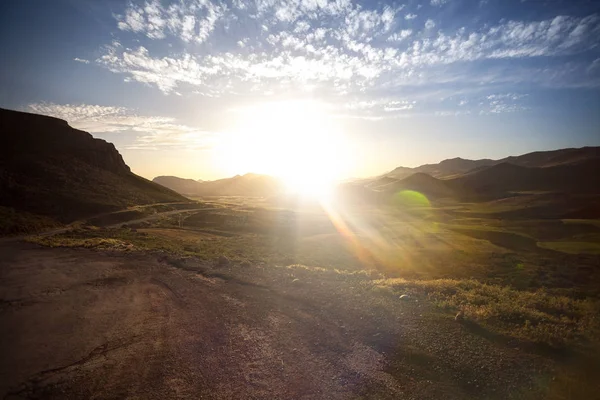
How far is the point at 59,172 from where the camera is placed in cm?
7181

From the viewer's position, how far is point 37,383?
346 inches

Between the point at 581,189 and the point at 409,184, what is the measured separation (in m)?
76.4

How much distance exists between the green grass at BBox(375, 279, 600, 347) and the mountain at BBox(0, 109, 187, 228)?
5851 centimetres

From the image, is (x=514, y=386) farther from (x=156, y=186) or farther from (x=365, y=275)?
(x=156, y=186)

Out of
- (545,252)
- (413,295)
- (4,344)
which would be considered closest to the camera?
(4,344)

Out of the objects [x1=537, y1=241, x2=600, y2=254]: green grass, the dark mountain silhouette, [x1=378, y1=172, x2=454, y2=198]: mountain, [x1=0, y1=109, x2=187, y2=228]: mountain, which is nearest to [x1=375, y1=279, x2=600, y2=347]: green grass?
[x1=537, y1=241, x2=600, y2=254]: green grass

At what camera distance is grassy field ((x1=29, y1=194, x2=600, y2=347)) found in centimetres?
1250

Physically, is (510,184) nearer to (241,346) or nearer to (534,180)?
(534,180)

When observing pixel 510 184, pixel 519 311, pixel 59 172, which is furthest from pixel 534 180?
pixel 59 172

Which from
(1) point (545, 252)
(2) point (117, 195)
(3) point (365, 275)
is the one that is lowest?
(1) point (545, 252)

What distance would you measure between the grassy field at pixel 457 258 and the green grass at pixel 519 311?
4 cm

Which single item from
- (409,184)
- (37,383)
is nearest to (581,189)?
(409,184)

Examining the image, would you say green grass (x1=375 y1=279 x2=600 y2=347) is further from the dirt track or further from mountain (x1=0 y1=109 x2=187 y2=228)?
mountain (x1=0 y1=109 x2=187 y2=228)

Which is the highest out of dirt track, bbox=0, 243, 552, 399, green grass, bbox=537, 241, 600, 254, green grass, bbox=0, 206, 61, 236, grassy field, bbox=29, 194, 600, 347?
green grass, bbox=0, 206, 61, 236
